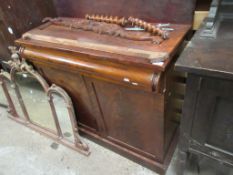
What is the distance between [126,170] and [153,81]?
29.5 inches

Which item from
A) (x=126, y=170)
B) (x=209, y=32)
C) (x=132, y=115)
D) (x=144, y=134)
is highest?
(x=209, y=32)

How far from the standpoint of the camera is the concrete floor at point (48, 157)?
126 cm

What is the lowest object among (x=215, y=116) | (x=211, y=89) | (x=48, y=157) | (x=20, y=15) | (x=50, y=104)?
(x=48, y=157)

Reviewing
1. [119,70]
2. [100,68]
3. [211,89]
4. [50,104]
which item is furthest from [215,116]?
[50,104]

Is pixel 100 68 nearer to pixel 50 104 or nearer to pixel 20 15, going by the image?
pixel 50 104

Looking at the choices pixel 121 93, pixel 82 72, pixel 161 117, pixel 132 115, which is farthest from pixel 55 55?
pixel 161 117

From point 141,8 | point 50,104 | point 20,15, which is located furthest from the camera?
point 50,104

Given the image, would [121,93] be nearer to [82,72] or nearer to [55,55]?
[82,72]

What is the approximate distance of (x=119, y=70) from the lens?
2.80 feet

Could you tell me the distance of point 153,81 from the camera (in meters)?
0.77

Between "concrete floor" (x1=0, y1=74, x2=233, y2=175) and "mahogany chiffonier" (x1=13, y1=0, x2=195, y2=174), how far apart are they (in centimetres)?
7

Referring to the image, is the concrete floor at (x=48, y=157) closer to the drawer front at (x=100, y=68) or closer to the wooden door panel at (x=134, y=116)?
the wooden door panel at (x=134, y=116)

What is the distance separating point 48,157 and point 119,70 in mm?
922

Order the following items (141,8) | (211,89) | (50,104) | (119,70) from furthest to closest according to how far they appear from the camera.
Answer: (50,104)
(141,8)
(119,70)
(211,89)
